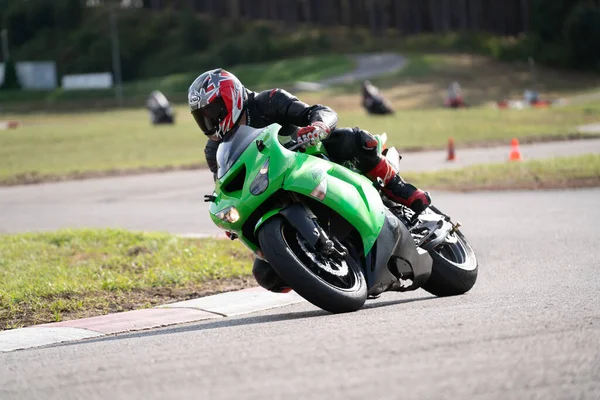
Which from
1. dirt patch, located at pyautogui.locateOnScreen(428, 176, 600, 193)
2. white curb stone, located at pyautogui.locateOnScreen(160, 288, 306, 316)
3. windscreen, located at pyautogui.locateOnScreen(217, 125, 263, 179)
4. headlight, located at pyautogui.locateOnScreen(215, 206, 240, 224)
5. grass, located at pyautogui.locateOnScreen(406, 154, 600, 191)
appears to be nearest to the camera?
headlight, located at pyautogui.locateOnScreen(215, 206, 240, 224)

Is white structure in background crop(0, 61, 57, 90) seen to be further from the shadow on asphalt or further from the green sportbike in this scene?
the green sportbike

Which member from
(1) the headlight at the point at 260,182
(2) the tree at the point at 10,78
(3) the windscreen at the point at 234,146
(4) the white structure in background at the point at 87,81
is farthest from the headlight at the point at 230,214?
(2) the tree at the point at 10,78

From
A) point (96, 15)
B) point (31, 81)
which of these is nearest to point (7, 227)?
point (31, 81)

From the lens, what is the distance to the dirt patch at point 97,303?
8.69 meters

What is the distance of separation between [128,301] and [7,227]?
22.8 feet

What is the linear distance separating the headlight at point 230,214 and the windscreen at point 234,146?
0.98 feet

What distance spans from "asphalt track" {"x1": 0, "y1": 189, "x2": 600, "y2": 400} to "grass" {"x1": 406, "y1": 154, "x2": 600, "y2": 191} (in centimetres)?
971

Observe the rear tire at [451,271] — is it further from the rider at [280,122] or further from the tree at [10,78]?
the tree at [10,78]

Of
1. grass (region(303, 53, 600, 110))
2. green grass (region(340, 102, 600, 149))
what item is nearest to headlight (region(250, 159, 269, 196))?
green grass (region(340, 102, 600, 149))

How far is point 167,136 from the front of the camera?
36.4 m

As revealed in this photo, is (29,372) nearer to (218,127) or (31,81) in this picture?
(218,127)

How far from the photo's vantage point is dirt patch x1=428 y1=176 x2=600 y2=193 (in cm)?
1736

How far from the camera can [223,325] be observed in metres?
7.57

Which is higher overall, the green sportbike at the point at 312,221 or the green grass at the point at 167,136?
the green sportbike at the point at 312,221
